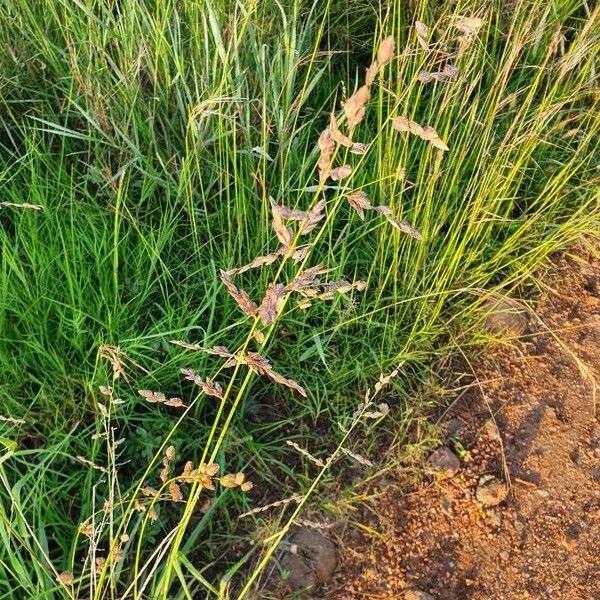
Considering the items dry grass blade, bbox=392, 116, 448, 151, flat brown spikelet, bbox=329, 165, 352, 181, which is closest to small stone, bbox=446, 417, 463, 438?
dry grass blade, bbox=392, 116, 448, 151

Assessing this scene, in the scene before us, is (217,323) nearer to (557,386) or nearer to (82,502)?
(82,502)

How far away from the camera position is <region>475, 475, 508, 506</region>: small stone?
1690 mm

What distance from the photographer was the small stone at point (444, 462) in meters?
1.72

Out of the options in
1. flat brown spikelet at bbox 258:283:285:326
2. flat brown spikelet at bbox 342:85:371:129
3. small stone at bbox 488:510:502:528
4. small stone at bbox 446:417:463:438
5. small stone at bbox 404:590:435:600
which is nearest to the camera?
flat brown spikelet at bbox 342:85:371:129

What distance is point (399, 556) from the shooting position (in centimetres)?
160

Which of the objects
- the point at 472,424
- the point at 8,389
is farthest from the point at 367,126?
the point at 8,389

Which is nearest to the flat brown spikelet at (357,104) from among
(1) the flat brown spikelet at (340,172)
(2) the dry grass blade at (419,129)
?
(1) the flat brown spikelet at (340,172)

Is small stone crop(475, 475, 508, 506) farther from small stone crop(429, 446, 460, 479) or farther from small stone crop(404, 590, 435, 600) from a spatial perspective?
small stone crop(404, 590, 435, 600)

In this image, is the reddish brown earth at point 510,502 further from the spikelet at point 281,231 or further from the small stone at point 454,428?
the spikelet at point 281,231

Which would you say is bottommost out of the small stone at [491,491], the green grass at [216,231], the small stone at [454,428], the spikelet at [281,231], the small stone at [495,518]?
the small stone at [495,518]

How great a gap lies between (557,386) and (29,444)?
1.29 meters

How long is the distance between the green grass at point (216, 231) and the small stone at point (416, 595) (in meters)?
0.25

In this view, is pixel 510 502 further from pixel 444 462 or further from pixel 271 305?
pixel 271 305

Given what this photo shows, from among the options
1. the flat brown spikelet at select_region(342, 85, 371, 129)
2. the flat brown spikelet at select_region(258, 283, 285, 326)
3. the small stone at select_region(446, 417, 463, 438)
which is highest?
the flat brown spikelet at select_region(342, 85, 371, 129)
